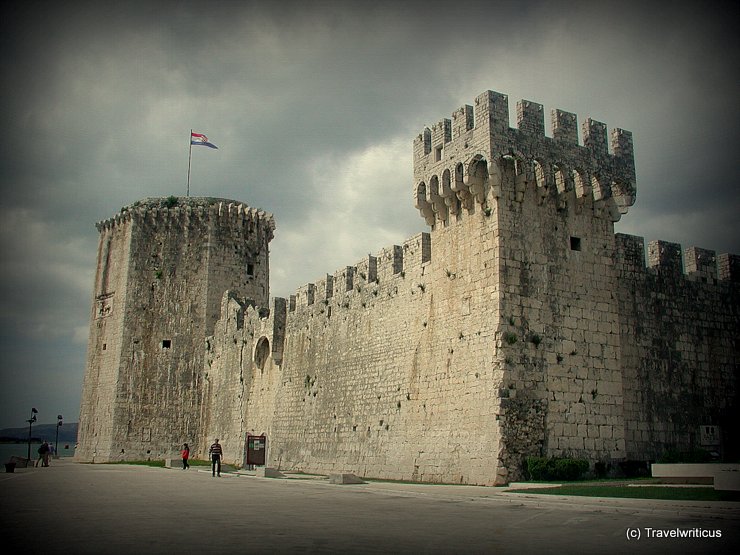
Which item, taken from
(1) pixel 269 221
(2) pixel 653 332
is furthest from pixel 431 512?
(1) pixel 269 221

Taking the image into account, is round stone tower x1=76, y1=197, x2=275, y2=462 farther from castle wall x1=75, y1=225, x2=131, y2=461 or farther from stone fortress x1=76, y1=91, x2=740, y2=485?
stone fortress x1=76, y1=91, x2=740, y2=485

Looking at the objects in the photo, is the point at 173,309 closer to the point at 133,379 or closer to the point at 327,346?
the point at 133,379

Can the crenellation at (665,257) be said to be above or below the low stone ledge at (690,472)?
above

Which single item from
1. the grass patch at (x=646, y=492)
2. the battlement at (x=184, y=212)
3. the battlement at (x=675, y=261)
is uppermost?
the battlement at (x=184, y=212)

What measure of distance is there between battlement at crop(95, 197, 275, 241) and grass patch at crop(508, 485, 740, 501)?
28090 mm

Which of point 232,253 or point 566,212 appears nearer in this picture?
point 566,212

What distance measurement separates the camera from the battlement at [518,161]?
1798 centimetres

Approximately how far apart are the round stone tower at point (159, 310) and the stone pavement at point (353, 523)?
21.9 meters

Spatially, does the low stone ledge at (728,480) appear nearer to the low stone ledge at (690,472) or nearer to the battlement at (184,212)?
the low stone ledge at (690,472)

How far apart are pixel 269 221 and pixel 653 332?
83.4 ft

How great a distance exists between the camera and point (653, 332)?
20219mm

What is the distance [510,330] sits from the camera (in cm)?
1712

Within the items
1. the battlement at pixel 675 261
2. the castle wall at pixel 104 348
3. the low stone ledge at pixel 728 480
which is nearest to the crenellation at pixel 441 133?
the battlement at pixel 675 261

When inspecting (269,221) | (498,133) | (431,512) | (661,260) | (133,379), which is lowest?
(431,512)
